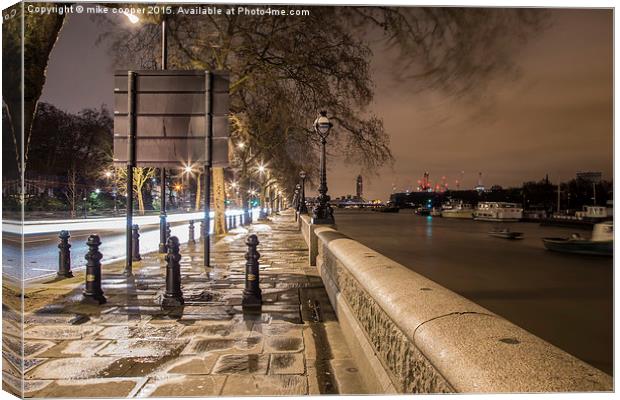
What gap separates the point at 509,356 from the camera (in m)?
2.03

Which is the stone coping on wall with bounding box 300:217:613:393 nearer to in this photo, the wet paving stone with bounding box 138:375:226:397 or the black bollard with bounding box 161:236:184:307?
the wet paving stone with bounding box 138:375:226:397

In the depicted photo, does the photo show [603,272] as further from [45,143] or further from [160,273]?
[45,143]

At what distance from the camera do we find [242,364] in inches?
183

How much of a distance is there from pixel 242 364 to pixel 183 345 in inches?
38.0

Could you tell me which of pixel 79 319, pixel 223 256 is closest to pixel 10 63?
pixel 79 319

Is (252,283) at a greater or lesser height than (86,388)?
greater

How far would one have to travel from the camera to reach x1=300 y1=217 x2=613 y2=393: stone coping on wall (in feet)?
6.17

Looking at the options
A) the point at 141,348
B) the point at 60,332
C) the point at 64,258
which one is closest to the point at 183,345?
the point at 141,348

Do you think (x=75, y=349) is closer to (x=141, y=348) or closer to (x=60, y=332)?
(x=141, y=348)

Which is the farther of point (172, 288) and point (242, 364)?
point (172, 288)

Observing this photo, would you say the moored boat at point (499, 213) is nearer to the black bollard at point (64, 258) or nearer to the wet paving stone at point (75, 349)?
the black bollard at point (64, 258)

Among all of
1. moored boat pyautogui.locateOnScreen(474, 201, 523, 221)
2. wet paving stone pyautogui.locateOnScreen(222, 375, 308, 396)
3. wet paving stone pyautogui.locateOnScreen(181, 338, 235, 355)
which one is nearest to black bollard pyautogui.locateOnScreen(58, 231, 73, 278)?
wet paving stone pyautogui.locateOnScreen(181, 338, 235, 355)

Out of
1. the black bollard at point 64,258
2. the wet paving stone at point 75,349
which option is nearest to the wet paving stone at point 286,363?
the wet paving stone at point 75,349

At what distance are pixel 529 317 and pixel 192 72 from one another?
8877 millimetres
